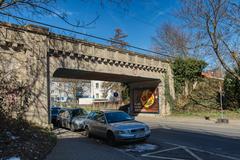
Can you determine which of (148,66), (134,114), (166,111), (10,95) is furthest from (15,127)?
(134,114)

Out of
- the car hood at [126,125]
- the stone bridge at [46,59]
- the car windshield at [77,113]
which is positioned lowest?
the car hood at [126,125]

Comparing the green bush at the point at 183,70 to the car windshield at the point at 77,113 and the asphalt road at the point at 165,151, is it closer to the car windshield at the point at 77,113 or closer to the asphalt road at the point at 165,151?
the car windshield at the point at 77,113

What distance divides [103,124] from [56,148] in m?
2.91

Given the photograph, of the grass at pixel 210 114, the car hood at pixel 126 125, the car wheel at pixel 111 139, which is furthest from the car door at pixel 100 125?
the grass at pixel 210 114

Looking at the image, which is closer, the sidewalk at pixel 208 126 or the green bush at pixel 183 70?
the sidewalk at pixel 208 126

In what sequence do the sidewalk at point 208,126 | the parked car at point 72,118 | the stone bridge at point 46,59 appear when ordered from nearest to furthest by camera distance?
1. the sidewalk at point 208,126
2. the stone bridge at point 46,59
3. the parked car at point 72,118

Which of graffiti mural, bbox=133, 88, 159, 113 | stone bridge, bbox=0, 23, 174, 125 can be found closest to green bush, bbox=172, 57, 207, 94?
graffiti mural, bbox=133, 88, 159, 113

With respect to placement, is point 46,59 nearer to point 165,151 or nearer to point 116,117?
point 116,117

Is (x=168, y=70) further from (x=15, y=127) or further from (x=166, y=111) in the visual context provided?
(x=15, y=127)

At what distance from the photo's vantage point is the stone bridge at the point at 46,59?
52.5 ft

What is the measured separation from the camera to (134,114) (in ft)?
109

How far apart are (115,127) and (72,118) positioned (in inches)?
324

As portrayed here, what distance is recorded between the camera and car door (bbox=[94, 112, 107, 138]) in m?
12.8

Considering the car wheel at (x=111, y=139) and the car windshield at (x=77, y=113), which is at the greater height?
the car windshield at (x=77, y=113)
